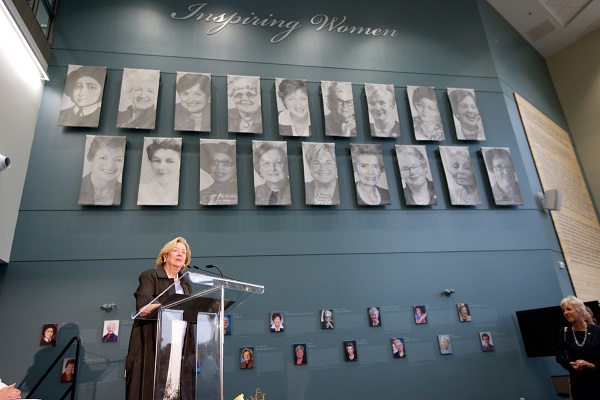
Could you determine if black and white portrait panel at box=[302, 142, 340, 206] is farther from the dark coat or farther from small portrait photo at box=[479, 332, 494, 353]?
the dark coat

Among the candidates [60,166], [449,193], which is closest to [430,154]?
[449,193]

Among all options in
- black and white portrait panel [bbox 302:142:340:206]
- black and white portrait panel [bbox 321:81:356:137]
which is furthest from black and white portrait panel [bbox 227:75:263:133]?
black and white portrait panel [bbox 321:81:356:137]

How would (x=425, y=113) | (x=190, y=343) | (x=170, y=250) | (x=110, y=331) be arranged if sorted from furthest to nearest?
(x=425, y=113)
(x=110, y=331)
(x=170, y=250)
(x=190, y=343)

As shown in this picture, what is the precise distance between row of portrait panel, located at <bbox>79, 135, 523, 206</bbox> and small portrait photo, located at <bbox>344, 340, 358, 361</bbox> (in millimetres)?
1805

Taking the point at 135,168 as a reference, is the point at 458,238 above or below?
below

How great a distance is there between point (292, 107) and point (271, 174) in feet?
3.73

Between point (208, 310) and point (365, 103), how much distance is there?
4.93 m

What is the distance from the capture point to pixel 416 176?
20.4ft

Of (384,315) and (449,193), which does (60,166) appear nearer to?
(384,315)

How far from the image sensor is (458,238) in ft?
19.9

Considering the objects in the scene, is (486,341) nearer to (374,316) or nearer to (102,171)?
(374,316)

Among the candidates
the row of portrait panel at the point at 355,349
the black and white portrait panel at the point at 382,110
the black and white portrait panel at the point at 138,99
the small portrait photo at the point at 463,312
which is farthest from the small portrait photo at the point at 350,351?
the black and white portrait panel at the point at 138,99

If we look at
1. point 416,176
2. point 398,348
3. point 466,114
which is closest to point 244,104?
point 416,176

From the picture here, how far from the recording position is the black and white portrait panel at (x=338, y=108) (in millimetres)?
6234
